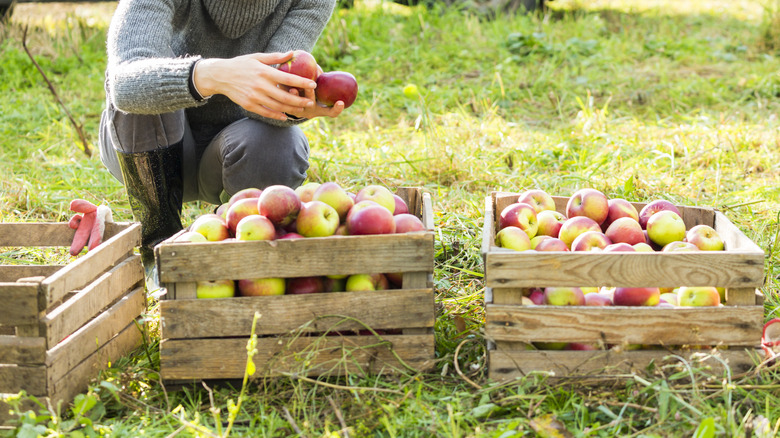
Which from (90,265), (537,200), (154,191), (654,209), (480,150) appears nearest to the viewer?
(90,265)

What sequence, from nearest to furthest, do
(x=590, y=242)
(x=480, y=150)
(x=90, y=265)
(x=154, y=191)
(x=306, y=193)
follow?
(x=90, y=265)
(x=590, y=242)
(x=306, y=193)
(x=154, y=191)
(x=480, y=150)

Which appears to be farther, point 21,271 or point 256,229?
point 21,271

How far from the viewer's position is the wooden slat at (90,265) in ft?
5.37

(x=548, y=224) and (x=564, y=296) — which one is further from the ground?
(x=548, y=224)

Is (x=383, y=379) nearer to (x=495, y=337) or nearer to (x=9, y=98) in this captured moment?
(x=495, y=337)

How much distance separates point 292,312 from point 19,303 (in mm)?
620

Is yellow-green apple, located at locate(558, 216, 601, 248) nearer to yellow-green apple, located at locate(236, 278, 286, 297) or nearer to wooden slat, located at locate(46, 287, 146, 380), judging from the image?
yellow-green apple, located at locate(236, 278, 286, 297)

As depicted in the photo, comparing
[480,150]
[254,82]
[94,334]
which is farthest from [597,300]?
[480,150]

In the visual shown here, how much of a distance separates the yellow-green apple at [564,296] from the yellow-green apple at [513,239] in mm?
223

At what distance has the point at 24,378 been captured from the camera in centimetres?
163

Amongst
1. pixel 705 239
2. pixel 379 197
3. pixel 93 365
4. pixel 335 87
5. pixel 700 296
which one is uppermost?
pixel 335 87

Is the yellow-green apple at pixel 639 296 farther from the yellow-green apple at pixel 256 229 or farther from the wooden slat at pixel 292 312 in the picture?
the yellow-green apple at pixel 256 229

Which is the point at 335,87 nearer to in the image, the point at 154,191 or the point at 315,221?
the point at 315,221

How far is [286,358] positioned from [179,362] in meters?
0.26
